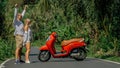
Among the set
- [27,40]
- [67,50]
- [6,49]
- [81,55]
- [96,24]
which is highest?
[96,24]

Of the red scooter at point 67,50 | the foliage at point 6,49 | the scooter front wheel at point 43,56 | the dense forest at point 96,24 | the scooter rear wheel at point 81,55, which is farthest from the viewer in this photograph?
the foliage at point 6,49

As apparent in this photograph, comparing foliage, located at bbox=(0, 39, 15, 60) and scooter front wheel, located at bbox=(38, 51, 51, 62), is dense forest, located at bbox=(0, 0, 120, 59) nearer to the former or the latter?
foliage, located at bbox=(0, 39, 15, 60)

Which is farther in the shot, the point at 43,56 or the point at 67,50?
the point at 67,50

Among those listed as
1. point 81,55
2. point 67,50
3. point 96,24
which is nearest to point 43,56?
point 67,50

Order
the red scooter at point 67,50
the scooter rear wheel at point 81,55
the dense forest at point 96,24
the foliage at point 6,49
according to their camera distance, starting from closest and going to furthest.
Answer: the red scooter at point 67,50, the scooter rear wheel at point 81,55, the dense forest at point 96,24, the foliage at point 6,49

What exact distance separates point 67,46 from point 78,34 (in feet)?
42.8

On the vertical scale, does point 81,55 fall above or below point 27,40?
below

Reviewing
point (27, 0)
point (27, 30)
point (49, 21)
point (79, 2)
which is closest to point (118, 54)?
point (79, 2)

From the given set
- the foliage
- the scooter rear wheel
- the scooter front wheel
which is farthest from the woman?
the foliage

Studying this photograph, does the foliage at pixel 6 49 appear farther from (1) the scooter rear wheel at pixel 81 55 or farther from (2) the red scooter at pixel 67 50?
(1) the scooter rear wheel at pixel 81 55

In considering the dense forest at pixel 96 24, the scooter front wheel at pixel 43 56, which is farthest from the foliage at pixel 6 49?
the scooter front wheel at pixel 43 56

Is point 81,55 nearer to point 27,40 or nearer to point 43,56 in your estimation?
point 43,56

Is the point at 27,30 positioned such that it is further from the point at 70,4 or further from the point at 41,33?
the point at 41,33

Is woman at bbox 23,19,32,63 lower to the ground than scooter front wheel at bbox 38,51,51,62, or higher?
higher
